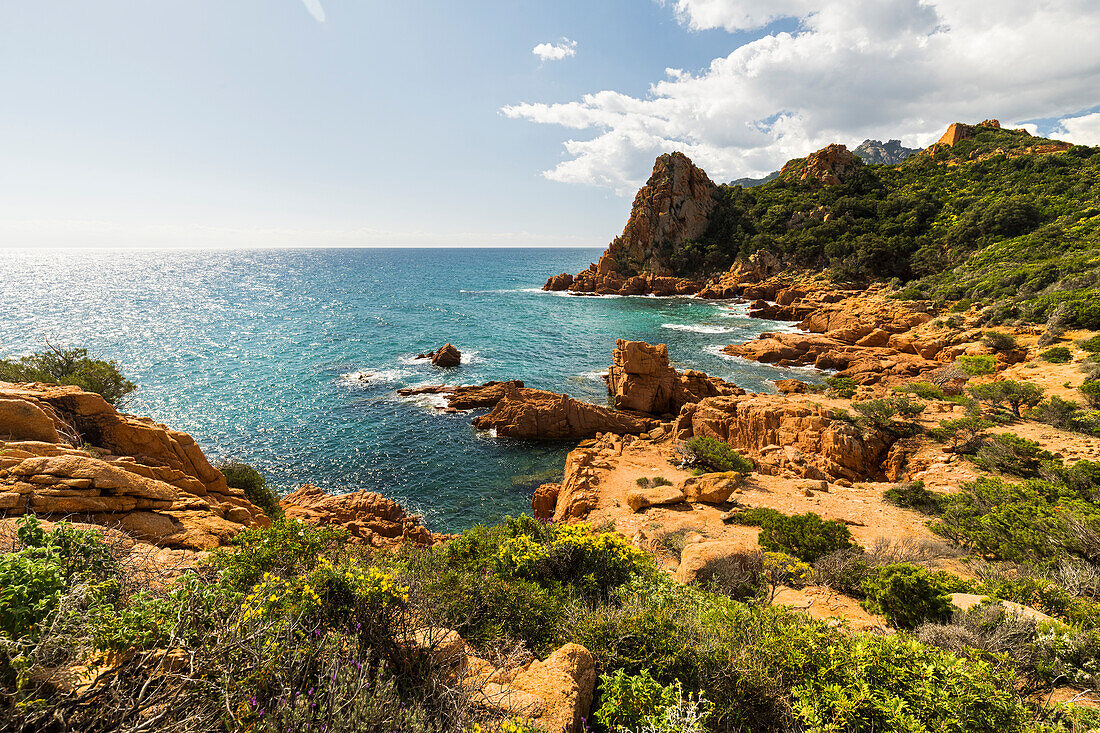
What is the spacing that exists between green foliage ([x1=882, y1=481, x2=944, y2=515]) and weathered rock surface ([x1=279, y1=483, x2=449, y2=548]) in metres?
14.9

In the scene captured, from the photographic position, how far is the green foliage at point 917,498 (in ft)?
39.4

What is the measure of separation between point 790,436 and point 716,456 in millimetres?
4790

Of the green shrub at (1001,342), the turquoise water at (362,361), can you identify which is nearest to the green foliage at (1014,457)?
the turquoise water at (362,361)

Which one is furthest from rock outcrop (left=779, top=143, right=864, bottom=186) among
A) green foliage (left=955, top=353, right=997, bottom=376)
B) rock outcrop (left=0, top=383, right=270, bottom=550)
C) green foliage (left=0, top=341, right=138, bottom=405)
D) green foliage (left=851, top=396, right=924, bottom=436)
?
green foliage (left=0, top=341, right=138, bottom=405)

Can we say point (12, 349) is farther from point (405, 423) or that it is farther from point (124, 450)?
point (124, 450)

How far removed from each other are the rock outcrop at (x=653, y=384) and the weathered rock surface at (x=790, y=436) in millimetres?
4175

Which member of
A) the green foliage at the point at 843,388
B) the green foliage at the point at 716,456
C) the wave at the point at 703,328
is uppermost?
the wave at the point at 703,328

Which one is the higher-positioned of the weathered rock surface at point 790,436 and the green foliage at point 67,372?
the green foliage at point 67,372

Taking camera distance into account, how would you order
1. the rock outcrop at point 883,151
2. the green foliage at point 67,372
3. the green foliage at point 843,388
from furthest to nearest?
the rock outcrop at point 883,151, the green foliage at point 843,388, the green foliage at point 67,372

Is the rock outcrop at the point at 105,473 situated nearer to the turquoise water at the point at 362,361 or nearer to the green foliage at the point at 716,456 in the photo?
the turquoise water at the point at 362,361

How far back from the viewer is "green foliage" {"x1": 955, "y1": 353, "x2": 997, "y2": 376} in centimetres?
2294

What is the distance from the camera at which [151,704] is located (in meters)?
2.94

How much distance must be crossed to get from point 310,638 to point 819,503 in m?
14.5

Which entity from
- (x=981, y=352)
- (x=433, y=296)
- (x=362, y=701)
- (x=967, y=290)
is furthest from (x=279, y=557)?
(x=433, y=296)
